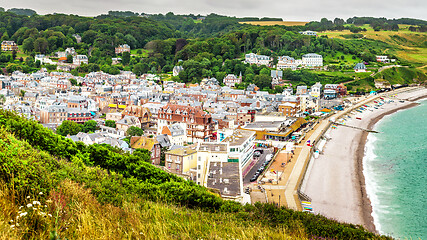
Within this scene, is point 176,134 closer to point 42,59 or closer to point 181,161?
point 181,161

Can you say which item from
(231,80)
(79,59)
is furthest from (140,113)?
(79,59)

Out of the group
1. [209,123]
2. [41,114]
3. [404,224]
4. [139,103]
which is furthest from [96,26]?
[404,224]

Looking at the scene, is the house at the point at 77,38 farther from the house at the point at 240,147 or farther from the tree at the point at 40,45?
the house at the point at 240,147

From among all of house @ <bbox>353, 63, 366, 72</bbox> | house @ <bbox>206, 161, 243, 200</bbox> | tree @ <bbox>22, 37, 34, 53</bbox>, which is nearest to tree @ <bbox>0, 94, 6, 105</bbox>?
house @ <bbox>206, 161, 243, 200</bbox>

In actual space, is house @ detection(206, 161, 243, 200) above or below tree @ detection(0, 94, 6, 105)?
below

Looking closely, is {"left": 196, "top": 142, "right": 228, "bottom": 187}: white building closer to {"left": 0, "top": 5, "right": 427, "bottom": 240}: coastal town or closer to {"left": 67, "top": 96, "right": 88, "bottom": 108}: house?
{"left": 0, "top": 5, "right": 427, "bottom": 240}: coastal town

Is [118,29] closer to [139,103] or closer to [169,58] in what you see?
[169,58]
